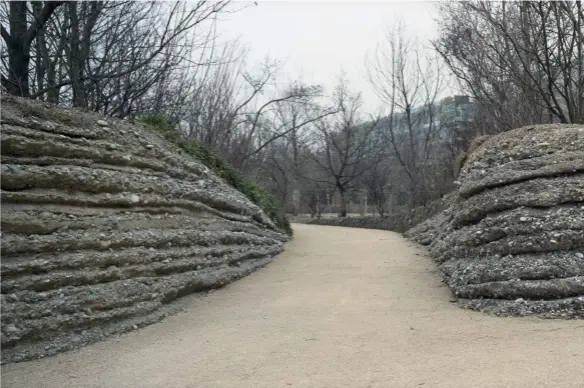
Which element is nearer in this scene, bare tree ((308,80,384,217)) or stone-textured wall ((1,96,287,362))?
stone-textured wall ((1,96,287,362))

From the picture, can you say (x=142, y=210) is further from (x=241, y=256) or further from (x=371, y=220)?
(x=371, y=220)

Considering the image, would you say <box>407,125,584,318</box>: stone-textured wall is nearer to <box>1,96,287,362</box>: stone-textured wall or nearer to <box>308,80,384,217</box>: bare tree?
<box>1,96,287,362</box>: stone-textured wall

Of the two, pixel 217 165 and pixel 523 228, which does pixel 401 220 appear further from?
pixel 523 228

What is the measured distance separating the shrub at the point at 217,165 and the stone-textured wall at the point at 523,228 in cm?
486

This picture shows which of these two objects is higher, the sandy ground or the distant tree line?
the distant tree line

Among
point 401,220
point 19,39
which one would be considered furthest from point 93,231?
point 401,220

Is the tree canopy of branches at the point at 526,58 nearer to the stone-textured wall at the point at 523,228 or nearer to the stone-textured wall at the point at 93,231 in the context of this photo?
the stone-textured wall at the point at 523,228

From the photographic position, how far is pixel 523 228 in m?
6.14

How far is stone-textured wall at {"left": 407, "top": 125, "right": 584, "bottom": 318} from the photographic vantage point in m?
5.55

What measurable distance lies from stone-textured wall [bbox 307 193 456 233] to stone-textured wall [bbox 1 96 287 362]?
6.12 m

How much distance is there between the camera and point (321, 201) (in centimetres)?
2936

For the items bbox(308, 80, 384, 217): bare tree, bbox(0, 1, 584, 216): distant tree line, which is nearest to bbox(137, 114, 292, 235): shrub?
bbox(0, 1, 584, 216): distant tree line

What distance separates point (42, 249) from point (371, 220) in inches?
599

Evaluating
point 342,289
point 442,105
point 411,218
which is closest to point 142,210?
point 342,289
